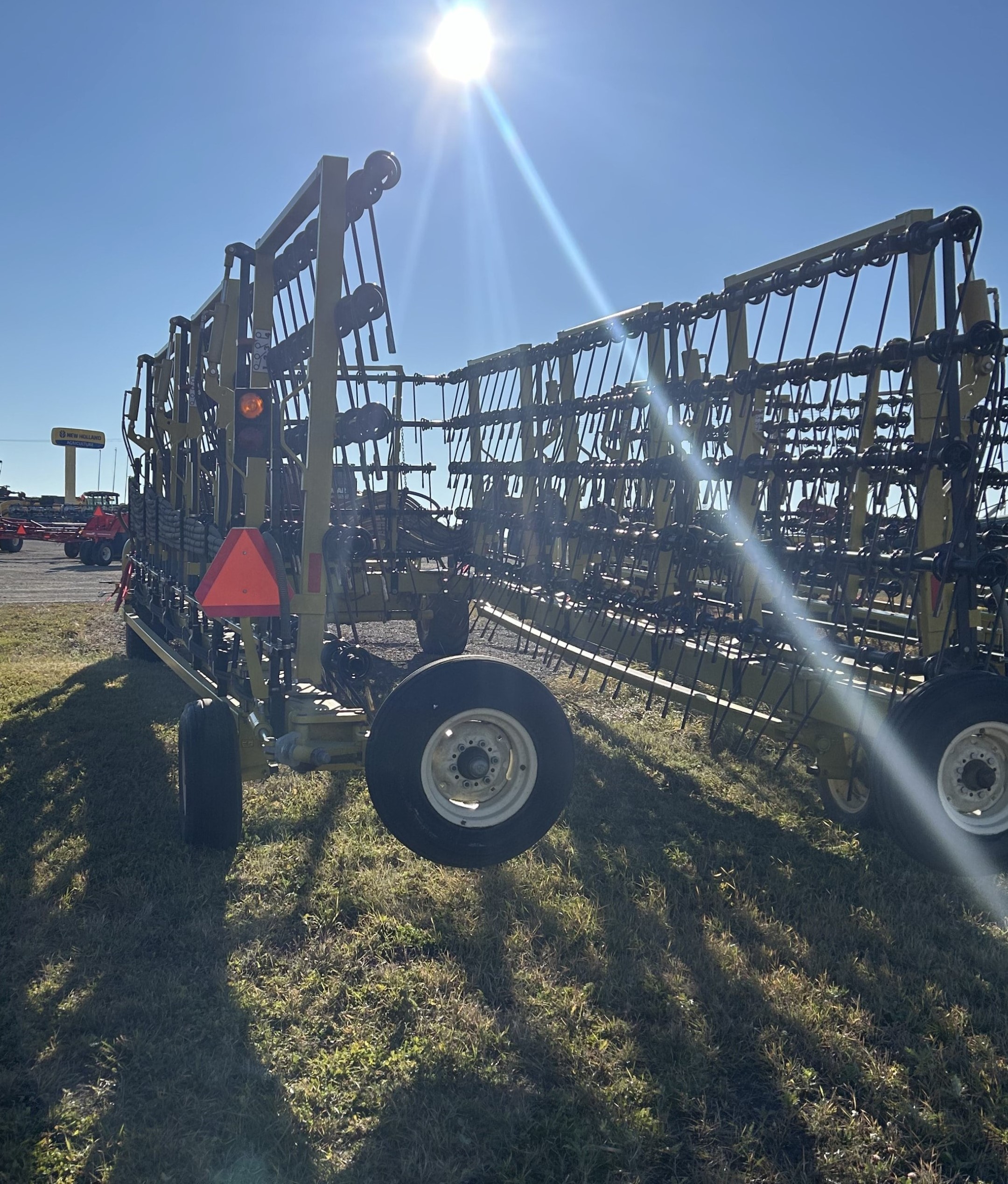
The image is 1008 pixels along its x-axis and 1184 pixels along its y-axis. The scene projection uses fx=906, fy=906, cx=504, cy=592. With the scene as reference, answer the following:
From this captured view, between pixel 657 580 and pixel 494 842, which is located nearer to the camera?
pixel 494 842

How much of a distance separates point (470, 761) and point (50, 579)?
1814 cm

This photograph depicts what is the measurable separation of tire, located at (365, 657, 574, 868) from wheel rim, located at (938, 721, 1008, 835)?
5.19ft

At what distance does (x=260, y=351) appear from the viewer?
4363 millimetres

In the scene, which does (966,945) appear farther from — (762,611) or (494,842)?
(762,611)

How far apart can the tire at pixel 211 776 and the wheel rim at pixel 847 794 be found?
9.11 feet

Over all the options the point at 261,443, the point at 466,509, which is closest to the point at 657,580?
the point at 466,509

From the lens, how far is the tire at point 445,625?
8.49 m

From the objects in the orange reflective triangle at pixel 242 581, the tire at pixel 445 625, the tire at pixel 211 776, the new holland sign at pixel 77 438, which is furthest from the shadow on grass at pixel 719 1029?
the new holland sign at pixel 77 438

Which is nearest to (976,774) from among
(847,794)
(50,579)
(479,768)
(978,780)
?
(978,780)

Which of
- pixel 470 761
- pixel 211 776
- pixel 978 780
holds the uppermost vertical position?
pixel 470 761

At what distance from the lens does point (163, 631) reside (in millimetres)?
8375

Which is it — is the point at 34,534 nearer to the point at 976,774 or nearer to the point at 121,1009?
the point at 121,1009

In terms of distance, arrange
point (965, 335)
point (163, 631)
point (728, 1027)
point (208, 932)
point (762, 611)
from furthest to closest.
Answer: point (163, 631) < point (762, 611) < point (965, 335) < point (208, 932) < point (728, 1027)

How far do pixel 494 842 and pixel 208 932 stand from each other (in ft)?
3.62
